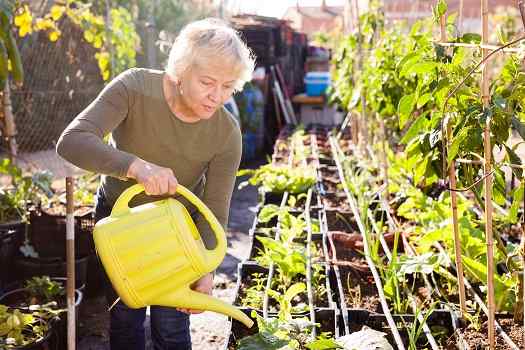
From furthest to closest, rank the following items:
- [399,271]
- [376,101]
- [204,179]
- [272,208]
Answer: [376,101] < [272,208] < [399,271] < [204,179]

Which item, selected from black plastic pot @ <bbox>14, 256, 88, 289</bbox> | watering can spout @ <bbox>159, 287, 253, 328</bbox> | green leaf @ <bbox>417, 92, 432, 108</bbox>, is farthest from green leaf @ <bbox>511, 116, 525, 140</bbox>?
black plastic pot @ <bbox>14, 256, 88, 289</bbox>

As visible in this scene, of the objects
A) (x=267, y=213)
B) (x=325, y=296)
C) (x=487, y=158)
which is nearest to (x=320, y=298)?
(x=325, y=296)

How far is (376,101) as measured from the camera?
3822 millimetres

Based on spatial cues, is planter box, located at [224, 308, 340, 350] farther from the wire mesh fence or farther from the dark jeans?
the wire mesh fence

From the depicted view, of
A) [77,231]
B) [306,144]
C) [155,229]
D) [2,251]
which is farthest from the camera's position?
[306,144]

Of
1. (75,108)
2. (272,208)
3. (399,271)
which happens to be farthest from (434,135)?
(75,108)

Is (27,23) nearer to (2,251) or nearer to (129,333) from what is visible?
(2,251)

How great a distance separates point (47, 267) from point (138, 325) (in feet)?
3.63

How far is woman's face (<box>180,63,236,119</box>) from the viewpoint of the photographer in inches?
61.9

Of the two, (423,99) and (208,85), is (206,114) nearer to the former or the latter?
(208,85)

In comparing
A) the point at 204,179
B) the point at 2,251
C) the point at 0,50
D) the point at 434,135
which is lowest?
the point at 2,251

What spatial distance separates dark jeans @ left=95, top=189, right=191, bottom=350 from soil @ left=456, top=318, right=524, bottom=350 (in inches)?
38.9

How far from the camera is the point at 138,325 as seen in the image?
80.4 inches

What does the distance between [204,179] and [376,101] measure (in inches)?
82.2
